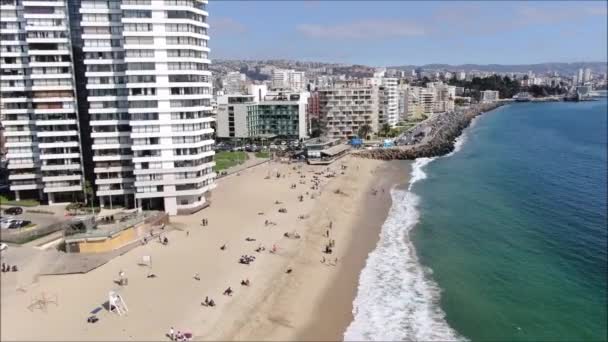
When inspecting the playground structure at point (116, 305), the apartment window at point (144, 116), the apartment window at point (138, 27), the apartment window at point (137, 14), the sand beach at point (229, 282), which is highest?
the apartment window at point (137, 14)

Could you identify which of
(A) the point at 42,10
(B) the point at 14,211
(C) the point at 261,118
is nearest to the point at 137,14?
(A) the point at 42,10

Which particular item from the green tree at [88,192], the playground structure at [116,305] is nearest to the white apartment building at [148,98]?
the green tree at [88,192]

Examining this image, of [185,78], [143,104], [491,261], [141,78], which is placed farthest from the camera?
[185,78]

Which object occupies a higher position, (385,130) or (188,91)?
(188,91)

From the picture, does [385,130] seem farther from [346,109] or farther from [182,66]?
[182,66]

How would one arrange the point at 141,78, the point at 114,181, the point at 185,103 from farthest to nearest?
the point at 114,181 → the point at 185,103 → the point at 141,78

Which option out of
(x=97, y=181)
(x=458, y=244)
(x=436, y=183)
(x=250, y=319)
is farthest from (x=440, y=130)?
(x=250, y=319)

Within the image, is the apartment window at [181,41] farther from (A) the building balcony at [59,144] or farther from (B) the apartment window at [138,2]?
(A) the building balcony at [59,144]

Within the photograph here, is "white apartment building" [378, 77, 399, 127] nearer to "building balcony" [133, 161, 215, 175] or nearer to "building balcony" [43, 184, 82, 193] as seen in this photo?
"building balcony" [133, 161, 215, 175]
